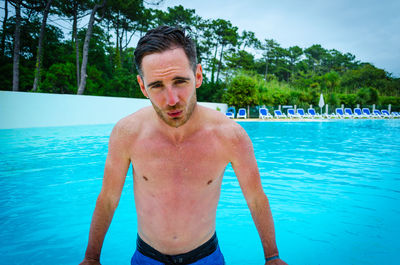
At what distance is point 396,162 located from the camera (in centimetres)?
618

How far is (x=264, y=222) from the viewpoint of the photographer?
120 cm

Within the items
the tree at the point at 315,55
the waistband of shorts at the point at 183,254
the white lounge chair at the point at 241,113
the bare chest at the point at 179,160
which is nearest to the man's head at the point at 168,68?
the bare chest at the point at 179,160

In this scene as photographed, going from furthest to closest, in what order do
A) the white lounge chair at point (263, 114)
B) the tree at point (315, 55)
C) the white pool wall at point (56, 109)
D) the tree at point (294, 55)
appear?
the tree at point (315, 55) < the tree at point (294, 55) < the white lounge chair at point (263, 114) < the white pool wall at point (56, 109)

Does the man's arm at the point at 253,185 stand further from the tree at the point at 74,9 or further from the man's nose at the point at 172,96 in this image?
the tree at the point at 74,9

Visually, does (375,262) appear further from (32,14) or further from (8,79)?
(32,14)

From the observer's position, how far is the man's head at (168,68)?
1093 mm

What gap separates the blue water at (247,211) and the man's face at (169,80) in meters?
2.15

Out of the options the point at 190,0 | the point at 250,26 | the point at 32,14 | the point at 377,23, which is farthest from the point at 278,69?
the point at 32,14

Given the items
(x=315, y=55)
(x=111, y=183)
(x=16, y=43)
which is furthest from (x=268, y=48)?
(x=111, y=183)

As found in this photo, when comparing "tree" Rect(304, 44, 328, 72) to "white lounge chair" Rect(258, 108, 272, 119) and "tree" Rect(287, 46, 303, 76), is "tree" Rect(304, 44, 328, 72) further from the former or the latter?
"white lounge chair" Rect(258, 108, 272, 119)

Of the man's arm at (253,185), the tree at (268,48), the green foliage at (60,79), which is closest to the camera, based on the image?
the man's arm at (253,185)

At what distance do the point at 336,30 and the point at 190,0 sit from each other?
23.9 metres

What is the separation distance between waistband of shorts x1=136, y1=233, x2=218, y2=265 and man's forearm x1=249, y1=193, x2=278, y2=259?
0.30 m

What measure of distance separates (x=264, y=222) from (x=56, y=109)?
549 inches
